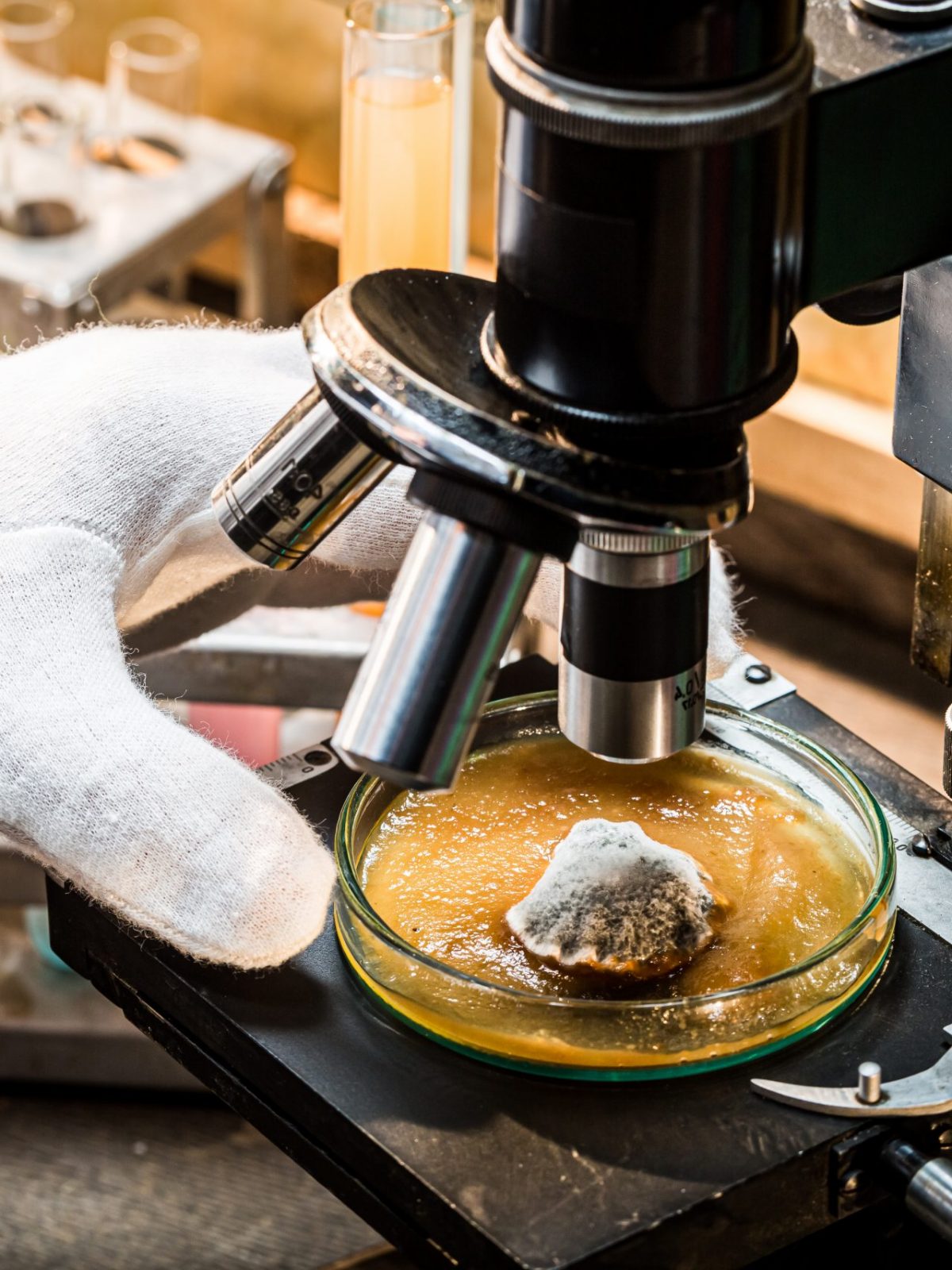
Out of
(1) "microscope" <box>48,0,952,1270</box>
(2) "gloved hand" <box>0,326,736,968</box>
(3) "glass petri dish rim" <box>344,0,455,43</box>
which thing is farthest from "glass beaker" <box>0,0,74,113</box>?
(1) "microscope" <box>48,0,952,1270</box>

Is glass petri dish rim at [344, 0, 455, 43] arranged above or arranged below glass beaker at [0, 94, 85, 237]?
above

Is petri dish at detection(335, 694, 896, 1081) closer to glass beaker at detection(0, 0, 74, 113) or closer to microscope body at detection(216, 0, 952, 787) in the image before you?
microscope body at detection(216, 0, 952, 787)

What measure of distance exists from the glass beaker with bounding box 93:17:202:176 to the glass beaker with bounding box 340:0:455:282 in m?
0.60

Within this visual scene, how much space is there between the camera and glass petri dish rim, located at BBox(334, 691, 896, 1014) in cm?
66

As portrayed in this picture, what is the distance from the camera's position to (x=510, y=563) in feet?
1.69

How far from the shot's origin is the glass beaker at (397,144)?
3.78 feet

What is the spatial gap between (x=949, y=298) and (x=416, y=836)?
31 cm

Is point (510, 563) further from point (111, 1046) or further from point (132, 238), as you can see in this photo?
point (132, 238)

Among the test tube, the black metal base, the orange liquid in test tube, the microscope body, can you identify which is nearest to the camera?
the microscope body

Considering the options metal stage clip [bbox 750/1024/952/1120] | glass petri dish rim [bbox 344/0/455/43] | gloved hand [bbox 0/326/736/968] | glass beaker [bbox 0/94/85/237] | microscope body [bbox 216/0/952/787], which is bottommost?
glass beaker [bbox 0/94/85/237]

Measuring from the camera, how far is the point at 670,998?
0.68m

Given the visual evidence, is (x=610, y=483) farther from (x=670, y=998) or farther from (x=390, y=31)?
(x=390, y=31)

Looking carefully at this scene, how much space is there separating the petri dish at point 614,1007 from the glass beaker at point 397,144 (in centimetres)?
56

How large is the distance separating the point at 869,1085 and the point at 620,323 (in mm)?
297
